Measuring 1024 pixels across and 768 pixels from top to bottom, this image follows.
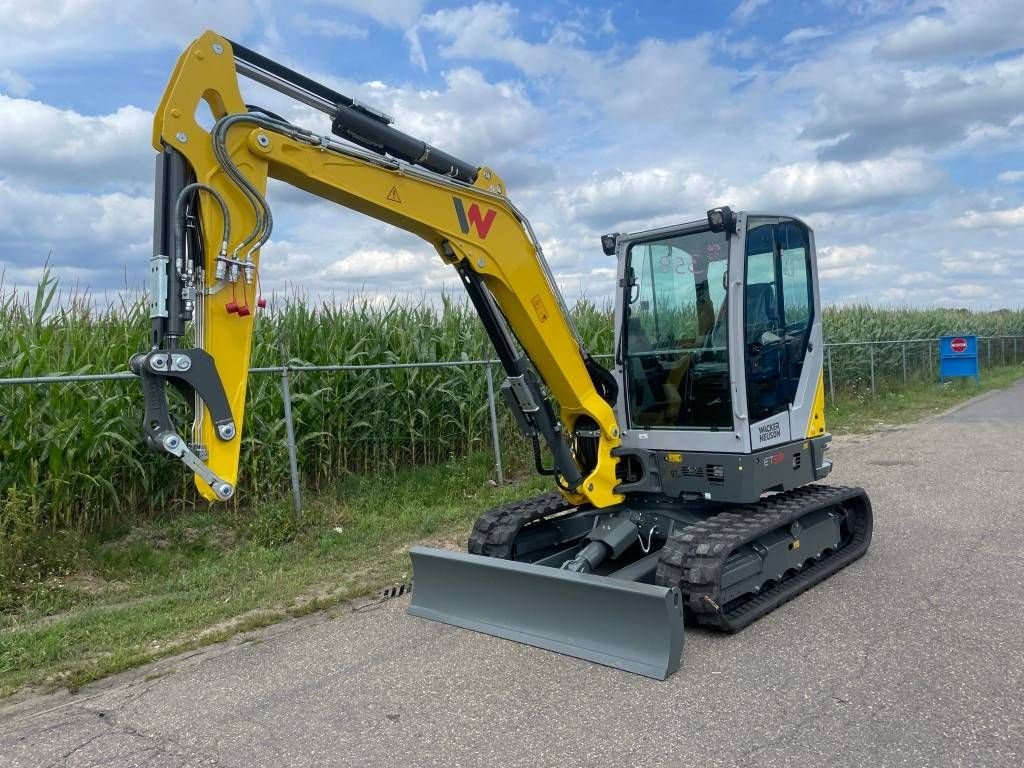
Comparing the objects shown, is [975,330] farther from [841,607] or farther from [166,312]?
[166,312]

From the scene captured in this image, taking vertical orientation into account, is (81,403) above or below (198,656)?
above

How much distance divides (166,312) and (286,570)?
3407mm

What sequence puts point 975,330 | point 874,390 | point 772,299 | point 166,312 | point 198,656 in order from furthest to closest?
point 975,330 → point 874,390 → point 772,299 → point 198,656 → point 166,312

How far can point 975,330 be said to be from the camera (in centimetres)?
3166

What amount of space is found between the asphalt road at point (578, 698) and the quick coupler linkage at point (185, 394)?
1204 mm

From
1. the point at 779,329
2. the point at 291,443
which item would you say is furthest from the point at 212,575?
the point at 779,329

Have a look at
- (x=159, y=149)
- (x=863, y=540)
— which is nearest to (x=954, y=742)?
(x=863, y=540)

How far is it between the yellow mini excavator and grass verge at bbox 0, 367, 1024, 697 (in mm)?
1375

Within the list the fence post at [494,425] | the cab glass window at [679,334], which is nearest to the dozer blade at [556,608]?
the cab glass window at [679,334]

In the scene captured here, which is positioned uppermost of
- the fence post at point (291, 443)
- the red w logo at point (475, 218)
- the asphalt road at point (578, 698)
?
the red w logo at point (475, 218)

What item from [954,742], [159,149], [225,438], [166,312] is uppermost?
[159,149]

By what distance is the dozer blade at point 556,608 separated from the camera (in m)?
4.50

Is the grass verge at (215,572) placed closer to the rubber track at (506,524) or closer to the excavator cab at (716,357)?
the rubber track at (506,524)

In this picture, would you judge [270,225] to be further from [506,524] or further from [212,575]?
[212,575]
